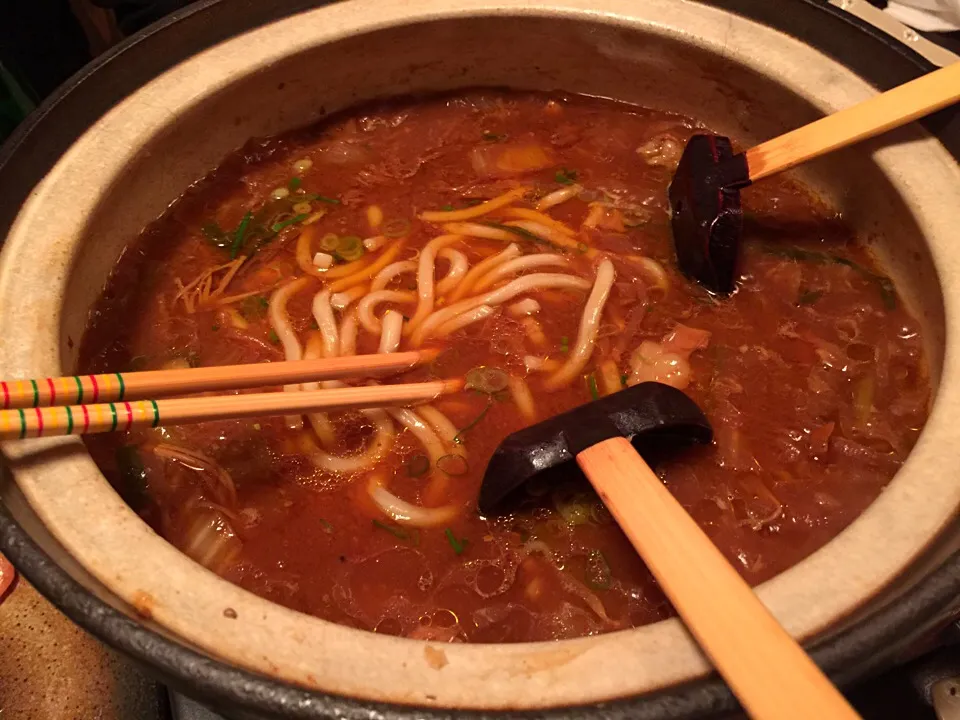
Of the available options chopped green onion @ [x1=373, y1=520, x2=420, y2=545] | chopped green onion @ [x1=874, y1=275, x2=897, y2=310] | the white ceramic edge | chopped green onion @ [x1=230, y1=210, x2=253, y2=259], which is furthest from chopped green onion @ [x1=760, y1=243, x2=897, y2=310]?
chopped green onion @ [x1=230, y1=210, x2=253, y2=259]

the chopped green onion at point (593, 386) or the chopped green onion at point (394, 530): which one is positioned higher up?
the chopped green onion at point (394, 530)

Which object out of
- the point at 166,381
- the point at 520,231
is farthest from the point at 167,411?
the point at 520,231

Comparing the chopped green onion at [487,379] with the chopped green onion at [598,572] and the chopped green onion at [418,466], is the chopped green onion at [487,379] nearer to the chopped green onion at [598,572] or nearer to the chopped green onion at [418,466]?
the chopped green onion at [418,466]

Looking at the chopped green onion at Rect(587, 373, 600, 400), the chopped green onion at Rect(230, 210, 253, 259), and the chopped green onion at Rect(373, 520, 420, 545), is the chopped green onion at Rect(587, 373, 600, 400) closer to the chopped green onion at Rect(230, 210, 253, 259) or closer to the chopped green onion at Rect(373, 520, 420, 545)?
the chopped green onion at Rect(373, 520, 420, 545)

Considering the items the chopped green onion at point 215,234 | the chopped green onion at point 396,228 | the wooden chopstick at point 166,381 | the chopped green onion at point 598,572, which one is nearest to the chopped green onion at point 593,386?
the chopped green onion at point 598,572

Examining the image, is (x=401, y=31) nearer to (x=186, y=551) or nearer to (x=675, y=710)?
(x=186, y=551)

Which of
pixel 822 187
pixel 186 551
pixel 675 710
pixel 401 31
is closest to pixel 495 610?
pixel 675 710
